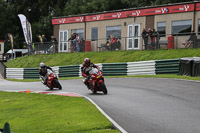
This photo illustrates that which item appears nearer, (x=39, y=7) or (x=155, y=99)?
(x=155, y=99)

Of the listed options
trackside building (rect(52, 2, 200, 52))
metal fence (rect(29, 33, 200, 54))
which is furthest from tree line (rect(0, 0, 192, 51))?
metal fence (rect(29, 33, 200, 54))

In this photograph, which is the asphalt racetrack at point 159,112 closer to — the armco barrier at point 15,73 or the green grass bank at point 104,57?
the green grass bank at point 104,57

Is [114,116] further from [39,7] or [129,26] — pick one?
[39,7]

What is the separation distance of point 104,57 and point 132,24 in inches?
164

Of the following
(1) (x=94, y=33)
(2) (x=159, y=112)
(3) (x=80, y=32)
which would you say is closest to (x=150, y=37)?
(1) (x=94, y=33)

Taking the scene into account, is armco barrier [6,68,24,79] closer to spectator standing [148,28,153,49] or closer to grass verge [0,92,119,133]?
spectator standing [148,28,153,49]

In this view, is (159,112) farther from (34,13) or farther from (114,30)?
(34,13)

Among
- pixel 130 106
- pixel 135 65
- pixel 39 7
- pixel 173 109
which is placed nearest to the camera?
pixel 173 109

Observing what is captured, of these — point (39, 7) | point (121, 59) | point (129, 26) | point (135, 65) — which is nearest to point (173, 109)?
point (135, 65)

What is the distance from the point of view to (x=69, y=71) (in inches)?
1169

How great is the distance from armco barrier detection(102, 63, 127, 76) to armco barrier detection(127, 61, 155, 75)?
1.76ft

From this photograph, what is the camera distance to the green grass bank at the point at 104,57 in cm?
2545

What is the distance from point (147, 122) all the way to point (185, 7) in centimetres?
2207

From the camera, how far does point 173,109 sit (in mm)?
10156
